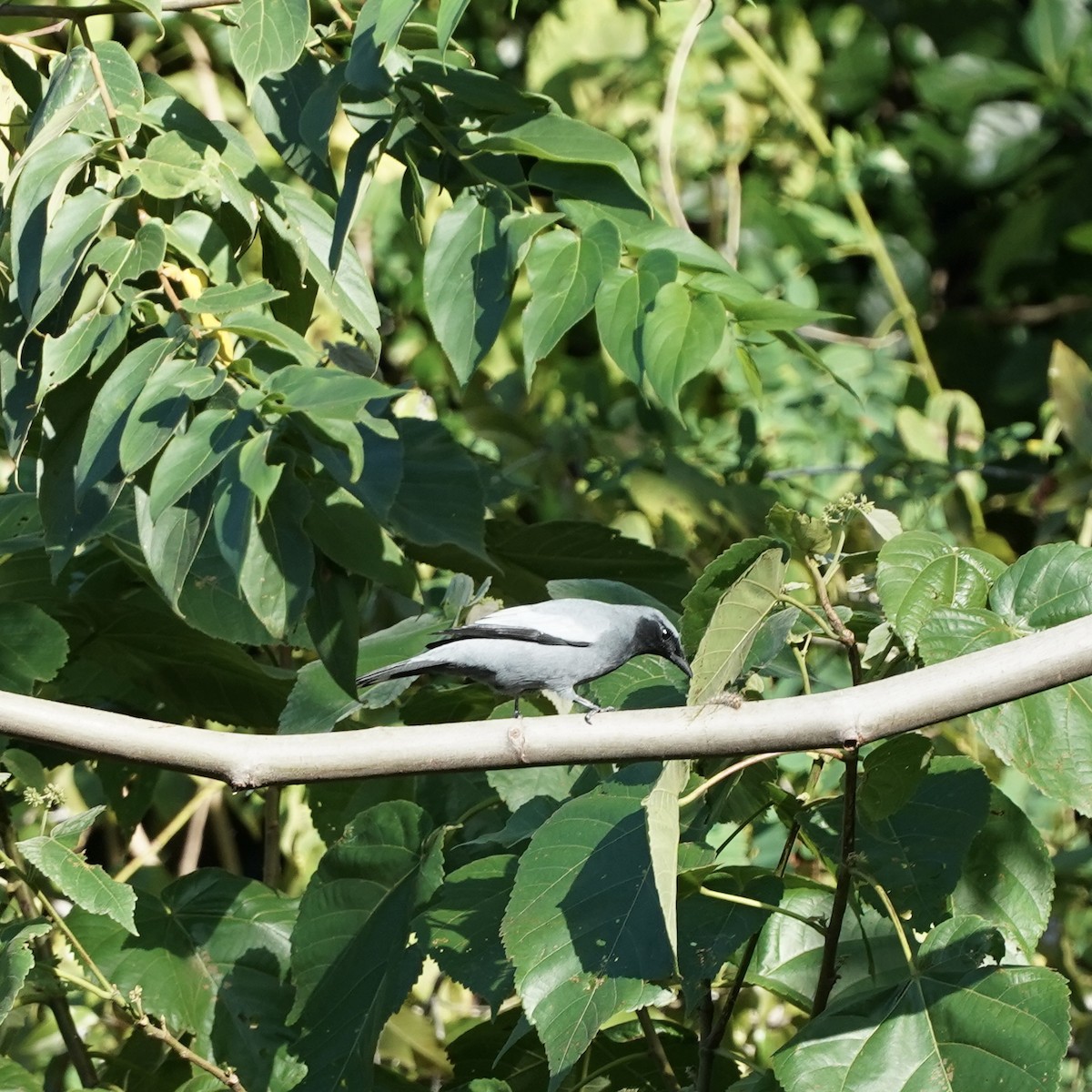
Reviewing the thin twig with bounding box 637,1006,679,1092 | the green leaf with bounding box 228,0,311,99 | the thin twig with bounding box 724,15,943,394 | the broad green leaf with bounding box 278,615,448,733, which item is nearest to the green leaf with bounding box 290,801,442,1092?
the broad green leaf with bounding box 278,615,448,733

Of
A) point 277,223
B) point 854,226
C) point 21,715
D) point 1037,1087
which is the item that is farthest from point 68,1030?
point 854,226

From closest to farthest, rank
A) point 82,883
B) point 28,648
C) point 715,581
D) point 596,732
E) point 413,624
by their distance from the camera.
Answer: point 596,732 < point 715,581 < point 82,883 < point 28,648 < point 413,624

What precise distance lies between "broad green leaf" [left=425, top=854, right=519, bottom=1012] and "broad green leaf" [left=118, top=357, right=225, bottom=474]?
1.64ft

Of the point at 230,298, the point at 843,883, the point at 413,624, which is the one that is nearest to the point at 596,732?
the point at 843,883

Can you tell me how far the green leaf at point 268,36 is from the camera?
4.35ft

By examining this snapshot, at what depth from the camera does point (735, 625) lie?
3.72 feet

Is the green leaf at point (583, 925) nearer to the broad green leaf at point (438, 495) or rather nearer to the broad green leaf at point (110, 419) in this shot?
the broad green leaf at point (438, 495)

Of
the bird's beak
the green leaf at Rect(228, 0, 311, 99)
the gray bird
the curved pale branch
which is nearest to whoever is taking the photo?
the curved pale branch

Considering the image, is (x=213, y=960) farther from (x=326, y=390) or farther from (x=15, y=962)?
(x=326, y=390)

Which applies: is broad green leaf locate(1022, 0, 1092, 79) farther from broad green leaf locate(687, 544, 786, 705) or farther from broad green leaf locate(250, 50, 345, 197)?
broad green leaf locate(687, 544, 786, 705)

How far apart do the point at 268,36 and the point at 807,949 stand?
1.03 metres

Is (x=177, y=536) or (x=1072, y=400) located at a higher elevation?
(x=177, y=536)

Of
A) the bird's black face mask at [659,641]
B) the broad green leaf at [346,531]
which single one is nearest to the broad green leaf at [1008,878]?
the bird's black face mask at [659,641]

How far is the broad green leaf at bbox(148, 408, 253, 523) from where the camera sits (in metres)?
1.12
